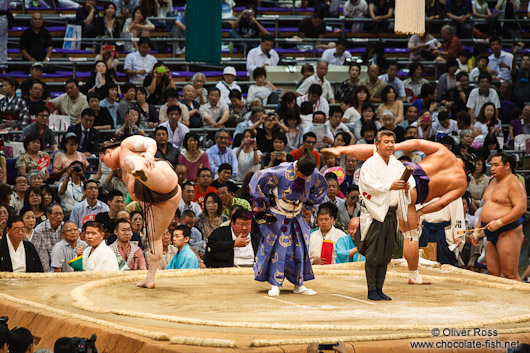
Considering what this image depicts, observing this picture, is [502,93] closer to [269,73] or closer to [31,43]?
[269,73]

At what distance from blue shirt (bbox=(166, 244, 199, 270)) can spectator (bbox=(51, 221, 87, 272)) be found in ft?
1.79

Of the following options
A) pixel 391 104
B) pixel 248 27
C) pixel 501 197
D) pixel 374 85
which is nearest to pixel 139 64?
pixel 248 27

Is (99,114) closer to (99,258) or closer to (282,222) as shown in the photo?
(99,258)

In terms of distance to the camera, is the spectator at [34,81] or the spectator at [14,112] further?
the spectator at [34,81]

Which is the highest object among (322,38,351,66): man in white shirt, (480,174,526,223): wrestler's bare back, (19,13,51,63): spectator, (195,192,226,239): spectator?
(19,13,51,63): spectator

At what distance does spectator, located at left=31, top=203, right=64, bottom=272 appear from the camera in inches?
198

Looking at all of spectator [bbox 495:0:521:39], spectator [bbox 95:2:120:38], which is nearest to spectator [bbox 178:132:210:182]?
spectator [bbox 95:2:120:38]

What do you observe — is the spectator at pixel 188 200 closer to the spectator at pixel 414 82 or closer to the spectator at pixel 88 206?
the spectator at pixel 88 206

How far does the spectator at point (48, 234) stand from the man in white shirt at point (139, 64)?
100 inches

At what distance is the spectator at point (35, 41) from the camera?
7590 millimetres

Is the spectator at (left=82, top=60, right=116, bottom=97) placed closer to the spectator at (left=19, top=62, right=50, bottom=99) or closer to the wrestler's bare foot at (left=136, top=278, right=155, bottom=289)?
the spectator at (left=19, top=62, right=50, bottom=99)

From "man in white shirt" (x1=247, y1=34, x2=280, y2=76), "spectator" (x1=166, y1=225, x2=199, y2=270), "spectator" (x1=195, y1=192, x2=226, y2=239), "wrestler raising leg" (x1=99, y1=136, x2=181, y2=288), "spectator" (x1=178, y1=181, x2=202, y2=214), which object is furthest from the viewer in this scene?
"man in white shirt" (x1=247, y1=34, x2=280, y2=76)

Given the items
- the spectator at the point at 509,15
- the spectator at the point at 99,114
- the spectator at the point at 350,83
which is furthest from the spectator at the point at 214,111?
the spectator at the point at 509,15

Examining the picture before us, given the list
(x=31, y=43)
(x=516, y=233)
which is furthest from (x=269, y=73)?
(x=516, y=233)
